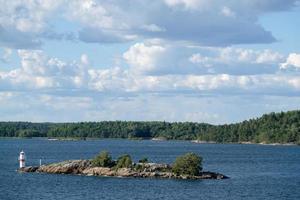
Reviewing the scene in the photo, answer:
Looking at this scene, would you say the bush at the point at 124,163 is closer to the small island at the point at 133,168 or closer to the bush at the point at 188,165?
the small island at the point at 133,168

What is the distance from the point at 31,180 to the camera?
353 feet

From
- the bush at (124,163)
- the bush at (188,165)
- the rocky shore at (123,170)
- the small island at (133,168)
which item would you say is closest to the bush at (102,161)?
the small island at (133,168)

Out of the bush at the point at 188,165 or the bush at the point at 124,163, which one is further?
the bush at the point at 124,163

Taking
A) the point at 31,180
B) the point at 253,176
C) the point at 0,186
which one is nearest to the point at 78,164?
the point at 31,180

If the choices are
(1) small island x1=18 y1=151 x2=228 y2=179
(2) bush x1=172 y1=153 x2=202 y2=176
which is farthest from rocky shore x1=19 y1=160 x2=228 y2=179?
(2) bush x1=172 y1=153 x2=202 y2=176

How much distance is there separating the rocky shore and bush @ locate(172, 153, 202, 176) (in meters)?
0.84

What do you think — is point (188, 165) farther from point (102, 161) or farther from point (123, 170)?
point (102, 161)

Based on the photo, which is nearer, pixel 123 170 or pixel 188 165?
pixel 188 165

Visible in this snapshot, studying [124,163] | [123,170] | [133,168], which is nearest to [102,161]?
[124,163]

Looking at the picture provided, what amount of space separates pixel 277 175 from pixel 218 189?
3071cm

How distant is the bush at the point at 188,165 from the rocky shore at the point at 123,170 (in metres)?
0.84

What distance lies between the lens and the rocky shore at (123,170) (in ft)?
360

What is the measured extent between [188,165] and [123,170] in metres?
10.1

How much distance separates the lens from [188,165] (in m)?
109
